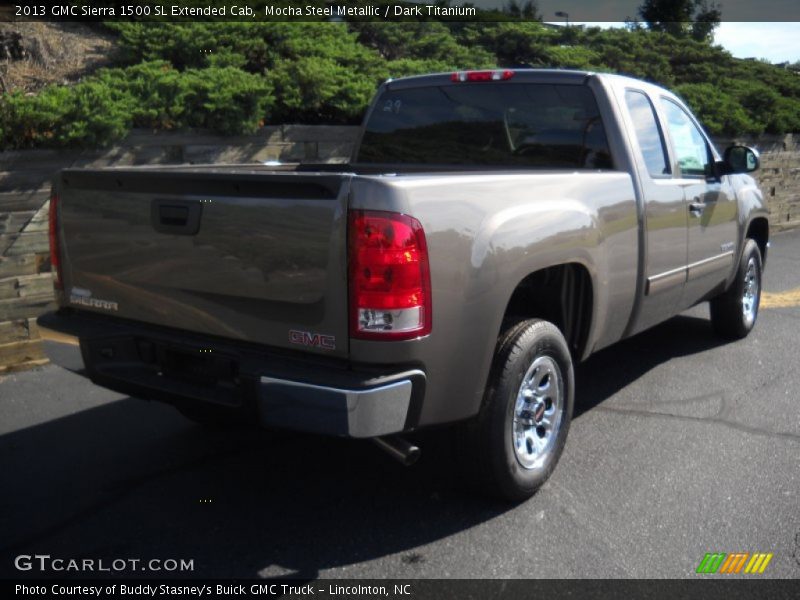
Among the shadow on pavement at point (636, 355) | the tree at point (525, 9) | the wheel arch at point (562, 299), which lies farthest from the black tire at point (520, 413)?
the tree at point (525, 9)

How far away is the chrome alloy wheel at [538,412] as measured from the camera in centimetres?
379

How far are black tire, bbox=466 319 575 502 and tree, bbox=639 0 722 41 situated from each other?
22368mm

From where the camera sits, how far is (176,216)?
3.40 meters

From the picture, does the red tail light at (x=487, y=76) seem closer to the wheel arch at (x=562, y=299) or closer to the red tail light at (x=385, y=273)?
the wheel arch at (x=562, y=299)

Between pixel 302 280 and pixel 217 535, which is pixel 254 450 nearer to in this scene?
pixel 217 535

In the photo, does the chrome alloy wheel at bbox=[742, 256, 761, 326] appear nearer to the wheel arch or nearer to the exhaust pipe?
the wheel arch

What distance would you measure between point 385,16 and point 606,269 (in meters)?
10.4

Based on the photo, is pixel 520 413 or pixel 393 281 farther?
pixel 520 413

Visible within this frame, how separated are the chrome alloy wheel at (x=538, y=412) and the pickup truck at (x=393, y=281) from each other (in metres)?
0.01

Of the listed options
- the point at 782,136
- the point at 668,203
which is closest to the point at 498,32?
the point at 782,136

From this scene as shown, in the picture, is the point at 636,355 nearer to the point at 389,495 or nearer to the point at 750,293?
the point at 750,293

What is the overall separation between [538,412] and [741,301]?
3398mm

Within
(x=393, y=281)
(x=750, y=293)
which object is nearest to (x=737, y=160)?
(x=750, y=293)

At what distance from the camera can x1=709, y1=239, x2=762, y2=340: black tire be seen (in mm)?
6496
